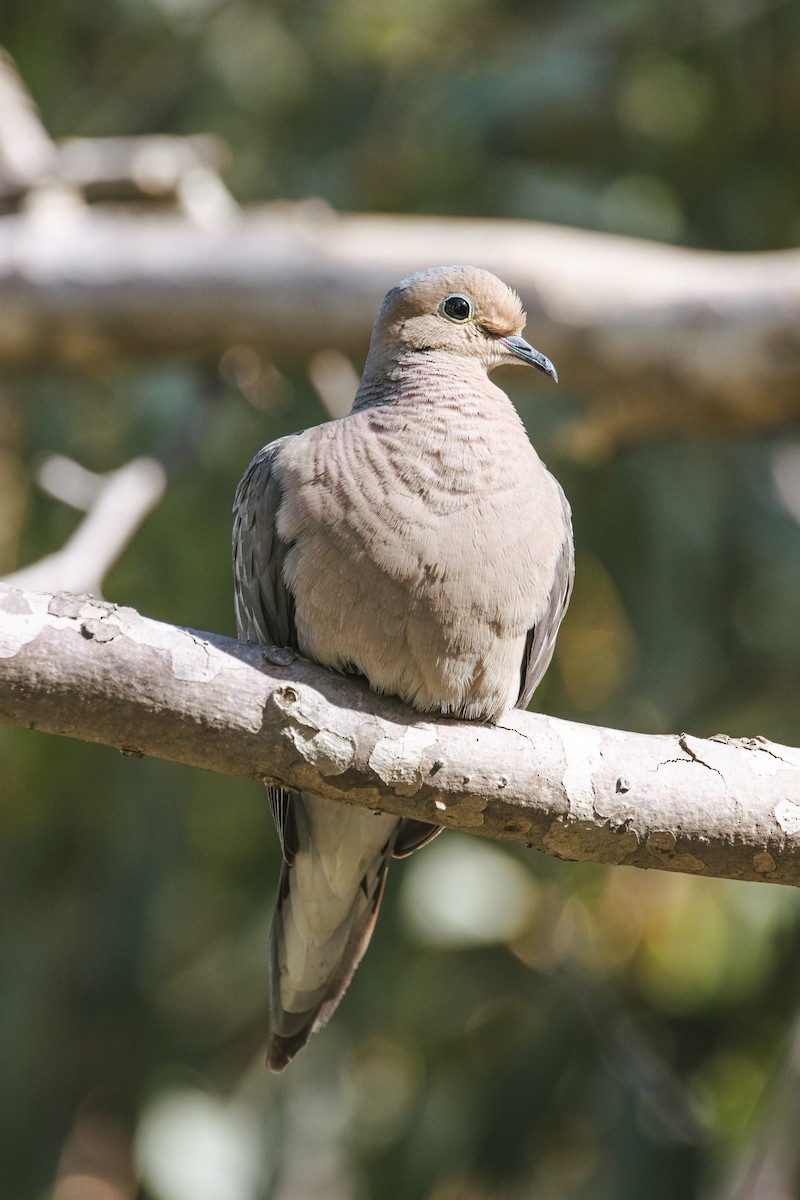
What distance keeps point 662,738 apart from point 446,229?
3051mm

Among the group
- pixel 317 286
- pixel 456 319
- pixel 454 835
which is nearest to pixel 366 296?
pixel 317 286

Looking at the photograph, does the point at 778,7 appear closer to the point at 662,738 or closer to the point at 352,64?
the point at 352,64

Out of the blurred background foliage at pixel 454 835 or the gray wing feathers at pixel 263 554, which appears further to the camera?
the blurred background foliage at pixel 454 835

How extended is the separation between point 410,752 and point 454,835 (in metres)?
2.92

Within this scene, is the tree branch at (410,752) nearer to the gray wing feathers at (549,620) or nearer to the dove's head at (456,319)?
the gray wing feathers at (549,620)

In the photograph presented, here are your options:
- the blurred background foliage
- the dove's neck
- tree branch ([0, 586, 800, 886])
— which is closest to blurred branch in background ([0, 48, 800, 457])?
the blurred background foliage

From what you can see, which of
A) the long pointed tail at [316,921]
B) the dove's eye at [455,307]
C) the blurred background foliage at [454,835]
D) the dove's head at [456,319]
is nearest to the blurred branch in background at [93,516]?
the blurred background foliage at [454,835]

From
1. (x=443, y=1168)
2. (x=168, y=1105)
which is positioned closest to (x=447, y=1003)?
(x=443, y=1168)

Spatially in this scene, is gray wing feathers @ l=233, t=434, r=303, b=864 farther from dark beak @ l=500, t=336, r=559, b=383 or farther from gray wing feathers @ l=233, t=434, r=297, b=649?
dark beak @ l=500, t=336, r=559, b=383

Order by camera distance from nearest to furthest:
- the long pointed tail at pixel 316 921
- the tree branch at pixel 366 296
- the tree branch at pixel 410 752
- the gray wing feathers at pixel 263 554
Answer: the tree branch at pixel 410 752 < the gray wing feathers at pixel 263 554 < the long pointed tail at pixel 316 921 < the tree branch at pixel 366 296

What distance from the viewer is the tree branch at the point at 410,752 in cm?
231

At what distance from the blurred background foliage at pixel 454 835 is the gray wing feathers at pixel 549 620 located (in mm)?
1848

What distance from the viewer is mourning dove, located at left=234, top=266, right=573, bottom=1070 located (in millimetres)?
2736

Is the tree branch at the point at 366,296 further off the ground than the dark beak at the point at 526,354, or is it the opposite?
the tree branch at the point at 366,296
